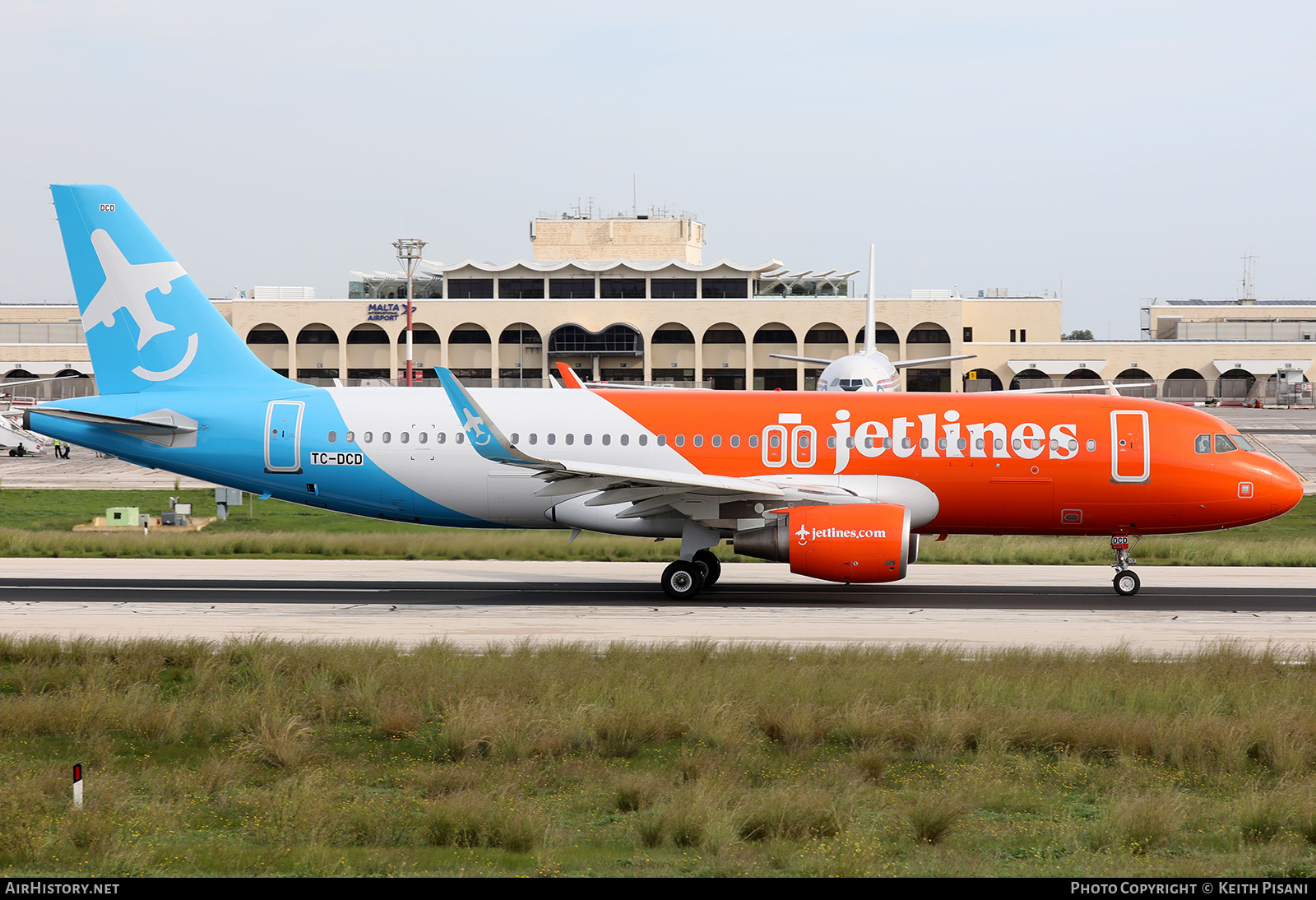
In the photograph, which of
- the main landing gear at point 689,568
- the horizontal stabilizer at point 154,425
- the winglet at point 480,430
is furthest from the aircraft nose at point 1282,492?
the horizontal stabilizer at point 154,425

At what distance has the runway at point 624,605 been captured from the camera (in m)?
19.3

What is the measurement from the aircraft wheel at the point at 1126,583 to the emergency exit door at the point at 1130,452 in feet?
6.95

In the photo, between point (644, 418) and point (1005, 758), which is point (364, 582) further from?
point (1005, 758)

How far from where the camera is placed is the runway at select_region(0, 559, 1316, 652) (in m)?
19.3

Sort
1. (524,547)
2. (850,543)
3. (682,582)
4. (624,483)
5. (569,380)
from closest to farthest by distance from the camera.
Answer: (850,543) < (624,483) < (682,582) < (569,380) < (524,547)

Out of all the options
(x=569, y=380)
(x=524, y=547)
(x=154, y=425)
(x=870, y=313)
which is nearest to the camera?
(x=154, y=425)

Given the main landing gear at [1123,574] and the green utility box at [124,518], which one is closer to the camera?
the main landing gear at [1123,574]

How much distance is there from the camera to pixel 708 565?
2417 centimetres

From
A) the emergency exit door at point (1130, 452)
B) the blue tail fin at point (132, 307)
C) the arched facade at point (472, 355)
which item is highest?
the arched facade at point (472, 355)

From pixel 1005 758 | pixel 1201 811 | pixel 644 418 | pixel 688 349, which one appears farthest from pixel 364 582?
pixel 688 349

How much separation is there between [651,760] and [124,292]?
18.5 meters

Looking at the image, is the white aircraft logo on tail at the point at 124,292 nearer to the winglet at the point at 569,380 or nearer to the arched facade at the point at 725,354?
the winglet at the point at 569,380

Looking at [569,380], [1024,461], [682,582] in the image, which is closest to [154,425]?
[569,380]

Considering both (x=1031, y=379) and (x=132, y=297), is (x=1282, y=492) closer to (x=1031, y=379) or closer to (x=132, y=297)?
(x=132, y=297)
